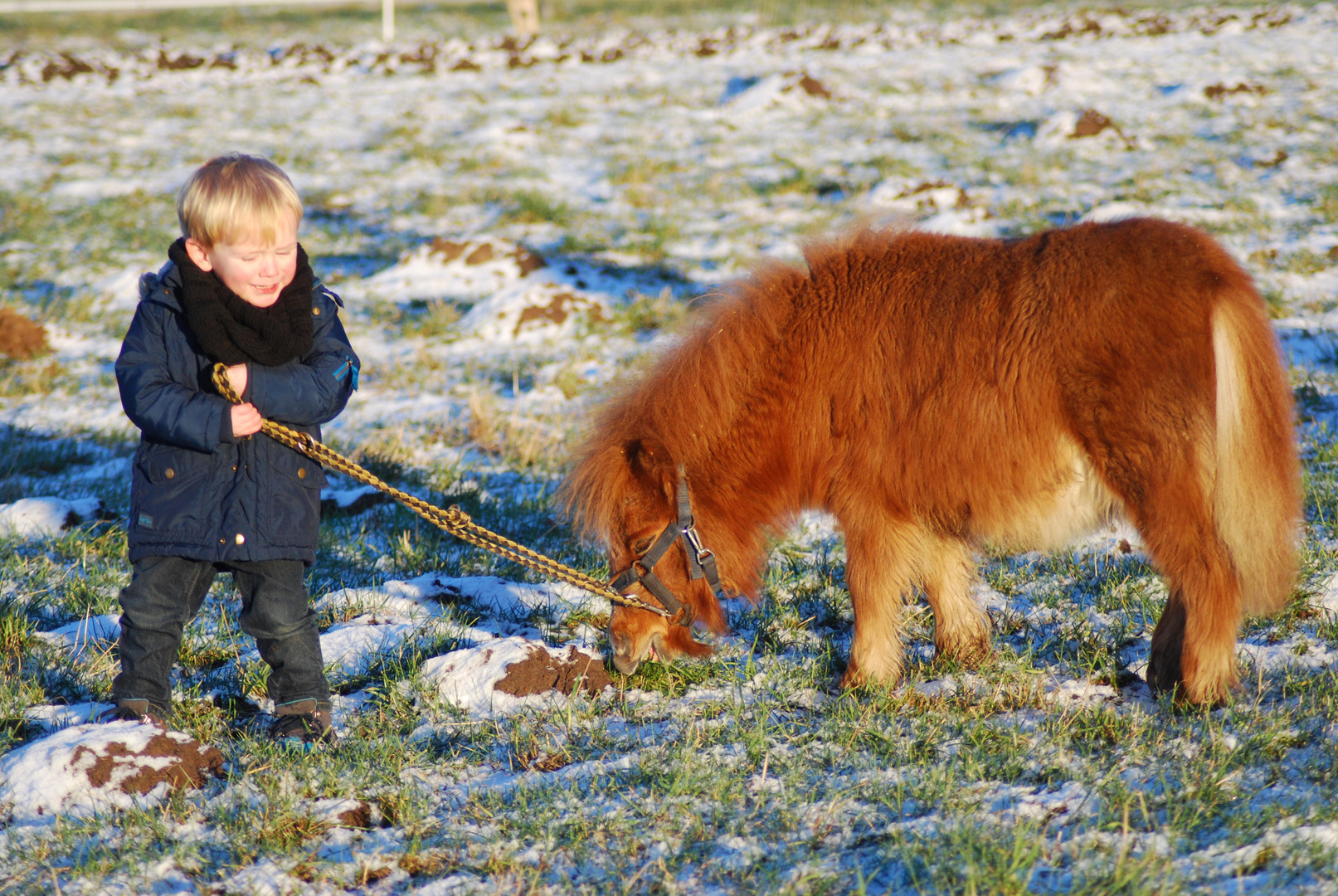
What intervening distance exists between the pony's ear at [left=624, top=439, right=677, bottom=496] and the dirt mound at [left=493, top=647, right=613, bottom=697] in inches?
26.0

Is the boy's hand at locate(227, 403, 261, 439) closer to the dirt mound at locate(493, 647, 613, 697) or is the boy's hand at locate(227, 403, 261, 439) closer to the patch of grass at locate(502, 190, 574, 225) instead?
the dirt mound at locate(493, 647, 613, 697)

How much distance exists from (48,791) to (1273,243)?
30.1ft

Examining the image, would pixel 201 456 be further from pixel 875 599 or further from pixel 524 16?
pixel 524 16

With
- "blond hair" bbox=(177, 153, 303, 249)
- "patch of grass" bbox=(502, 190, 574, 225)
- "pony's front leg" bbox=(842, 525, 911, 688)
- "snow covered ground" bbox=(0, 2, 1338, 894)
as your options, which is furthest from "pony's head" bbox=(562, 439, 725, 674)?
"patch of grass" bbox=(502, 190, 574, 225)

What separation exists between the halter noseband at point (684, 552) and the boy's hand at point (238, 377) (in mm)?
1339

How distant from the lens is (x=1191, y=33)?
742 inches

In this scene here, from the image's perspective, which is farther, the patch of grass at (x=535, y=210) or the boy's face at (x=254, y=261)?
the patch of grass at (x=535, y=210)

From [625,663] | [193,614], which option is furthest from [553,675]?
[193,614]

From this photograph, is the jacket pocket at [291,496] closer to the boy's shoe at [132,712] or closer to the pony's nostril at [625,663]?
the boy's shoe at [132,712]

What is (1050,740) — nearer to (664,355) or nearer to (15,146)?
(664,355)

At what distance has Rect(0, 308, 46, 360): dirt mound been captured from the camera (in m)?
7.56

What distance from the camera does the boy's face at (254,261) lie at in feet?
8.80

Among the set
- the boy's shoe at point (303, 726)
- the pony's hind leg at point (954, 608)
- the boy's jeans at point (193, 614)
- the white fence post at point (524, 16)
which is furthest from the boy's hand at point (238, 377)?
the white fence post at point (524, 16)

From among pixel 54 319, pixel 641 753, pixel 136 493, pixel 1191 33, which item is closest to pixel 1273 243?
pixel 641 753
